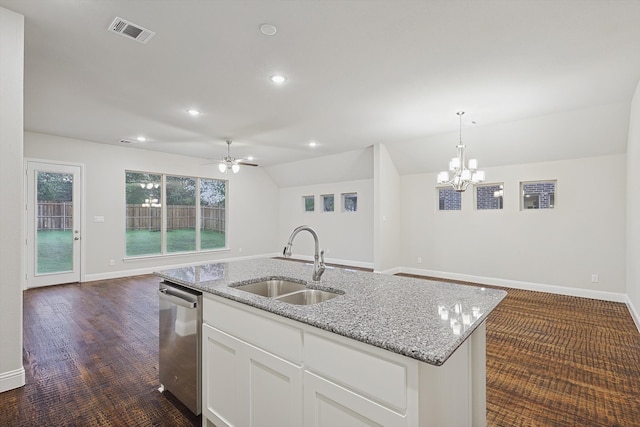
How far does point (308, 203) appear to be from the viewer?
9.27 metres

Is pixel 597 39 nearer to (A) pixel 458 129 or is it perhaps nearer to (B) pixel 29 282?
(A) pixel 458 129

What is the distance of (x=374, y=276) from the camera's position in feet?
7.20

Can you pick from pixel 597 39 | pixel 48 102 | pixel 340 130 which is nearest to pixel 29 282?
pixel 48 102

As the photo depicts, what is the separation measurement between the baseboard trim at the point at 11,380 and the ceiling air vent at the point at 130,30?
273 cm

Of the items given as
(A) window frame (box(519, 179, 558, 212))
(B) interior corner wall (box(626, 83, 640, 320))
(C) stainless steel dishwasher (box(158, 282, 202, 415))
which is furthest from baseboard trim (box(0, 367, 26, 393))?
(A) window frame (box(519, 179, 558, 212))

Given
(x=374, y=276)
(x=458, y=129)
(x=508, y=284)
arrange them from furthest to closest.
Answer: (x=508, y=284), (x=458, y=129), (x=374, y=276)

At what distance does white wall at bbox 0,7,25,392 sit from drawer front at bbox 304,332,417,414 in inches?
95.6

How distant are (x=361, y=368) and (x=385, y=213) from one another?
18.5 feet

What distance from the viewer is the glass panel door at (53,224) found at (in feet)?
18.0

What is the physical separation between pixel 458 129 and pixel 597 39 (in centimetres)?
271

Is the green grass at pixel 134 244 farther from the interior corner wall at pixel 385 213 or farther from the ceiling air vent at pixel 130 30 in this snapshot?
the ceiling air vent at pixel 130 30

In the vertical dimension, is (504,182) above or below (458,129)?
below

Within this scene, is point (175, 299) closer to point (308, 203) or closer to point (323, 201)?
point (323, 201)

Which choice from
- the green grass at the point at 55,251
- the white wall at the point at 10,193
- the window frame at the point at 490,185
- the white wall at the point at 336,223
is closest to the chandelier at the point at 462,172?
the window frame at the point at 490,185
